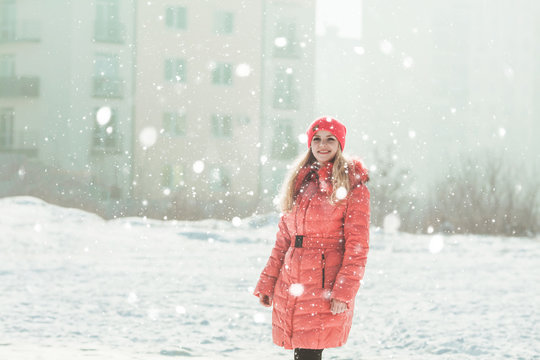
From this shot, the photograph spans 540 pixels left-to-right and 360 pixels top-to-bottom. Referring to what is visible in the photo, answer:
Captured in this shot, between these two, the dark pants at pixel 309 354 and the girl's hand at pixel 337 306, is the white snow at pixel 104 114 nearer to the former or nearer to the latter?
the dark pants at pixel 309 354

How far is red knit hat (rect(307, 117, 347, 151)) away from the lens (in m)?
2.87

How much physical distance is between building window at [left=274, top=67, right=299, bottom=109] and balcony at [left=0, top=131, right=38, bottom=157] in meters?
8.63

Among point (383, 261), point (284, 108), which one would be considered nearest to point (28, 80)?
point (284, 108)

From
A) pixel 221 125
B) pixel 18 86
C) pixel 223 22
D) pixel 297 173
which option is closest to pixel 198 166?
pixel 221 125

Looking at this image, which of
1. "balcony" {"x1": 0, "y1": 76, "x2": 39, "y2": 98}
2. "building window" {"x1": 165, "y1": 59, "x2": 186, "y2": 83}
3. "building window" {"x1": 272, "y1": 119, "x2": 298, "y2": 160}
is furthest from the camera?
"balcony" {"x1": 0, "y1": 76, "x2": 39, "y2": 98}

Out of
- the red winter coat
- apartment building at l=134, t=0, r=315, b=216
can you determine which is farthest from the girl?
apartment building at l=134, t=0, r=315, b=216

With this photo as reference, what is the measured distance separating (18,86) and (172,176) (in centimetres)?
684

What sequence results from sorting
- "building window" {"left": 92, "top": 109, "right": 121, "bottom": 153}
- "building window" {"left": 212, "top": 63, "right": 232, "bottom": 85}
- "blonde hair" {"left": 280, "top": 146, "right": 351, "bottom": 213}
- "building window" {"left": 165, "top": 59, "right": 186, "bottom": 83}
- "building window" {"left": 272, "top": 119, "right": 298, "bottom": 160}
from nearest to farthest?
"blonde hair" {"left": 280, "top": 146, "right": 351, "bottom": 213} < "building window" {"left": 92, "top": 109, "right": 121, "bottom": 153} < "building window" {"left": 272, "top": 119, "right": 298, "bottom": 160} < "building window" {"left": 165, "top": 59, "right": 186, "bottom": 83} < "building window" {"left": 212, "top": 63, "right": 232, "bottom": 85}

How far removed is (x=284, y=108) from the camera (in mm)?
22625

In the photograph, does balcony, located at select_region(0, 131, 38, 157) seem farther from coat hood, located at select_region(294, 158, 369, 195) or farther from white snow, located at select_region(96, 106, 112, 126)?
coat hood, located at select_region(294, 158, 369, 195)

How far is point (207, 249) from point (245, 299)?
21.8ft

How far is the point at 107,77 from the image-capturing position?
894 inches

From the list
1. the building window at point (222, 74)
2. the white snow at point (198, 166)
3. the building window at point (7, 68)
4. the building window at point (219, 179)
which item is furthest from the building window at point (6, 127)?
the building window at point (222, 74)

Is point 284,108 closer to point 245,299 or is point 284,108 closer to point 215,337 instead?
point 245,299
